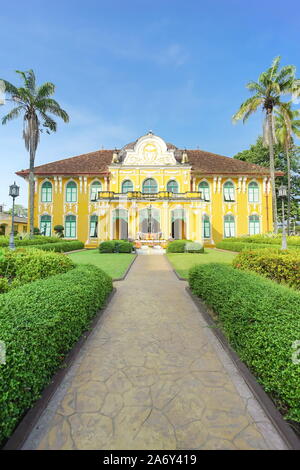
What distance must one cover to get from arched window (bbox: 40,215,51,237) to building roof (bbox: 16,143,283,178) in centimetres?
486

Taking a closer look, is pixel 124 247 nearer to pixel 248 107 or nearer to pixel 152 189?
pixel 152 189

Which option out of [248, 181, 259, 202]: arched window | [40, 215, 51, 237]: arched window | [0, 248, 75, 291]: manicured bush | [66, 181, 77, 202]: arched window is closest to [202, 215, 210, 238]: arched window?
[248, 181, 259, 202]: arched window

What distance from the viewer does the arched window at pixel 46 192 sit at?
23328 millimetres

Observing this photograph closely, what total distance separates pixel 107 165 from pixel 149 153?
17.1ft

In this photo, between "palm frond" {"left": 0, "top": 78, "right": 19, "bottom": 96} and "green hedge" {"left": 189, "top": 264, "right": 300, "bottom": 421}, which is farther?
"palm frond" {"left": 0, "top": 78, "right": 19, "bottom": 96}

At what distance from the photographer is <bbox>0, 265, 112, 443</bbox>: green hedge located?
1.72 metres

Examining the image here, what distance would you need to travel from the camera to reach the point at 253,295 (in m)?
3.39

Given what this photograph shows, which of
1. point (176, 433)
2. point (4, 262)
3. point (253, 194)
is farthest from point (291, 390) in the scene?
point (253, 194)

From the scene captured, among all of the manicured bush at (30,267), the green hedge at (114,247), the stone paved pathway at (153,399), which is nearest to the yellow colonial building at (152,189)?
the green hedge at (114,247)

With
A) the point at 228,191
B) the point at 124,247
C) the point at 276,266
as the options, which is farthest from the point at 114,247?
the point at 228,191

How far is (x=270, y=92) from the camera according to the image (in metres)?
17.6

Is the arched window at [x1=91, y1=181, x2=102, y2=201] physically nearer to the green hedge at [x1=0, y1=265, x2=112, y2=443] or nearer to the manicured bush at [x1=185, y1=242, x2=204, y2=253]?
the manicured bush at [x1=185, y1=242, x2=204, y2=253]

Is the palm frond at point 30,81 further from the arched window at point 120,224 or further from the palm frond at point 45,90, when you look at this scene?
the arched window at point 120,224

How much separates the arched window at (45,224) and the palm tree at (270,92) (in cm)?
2132
